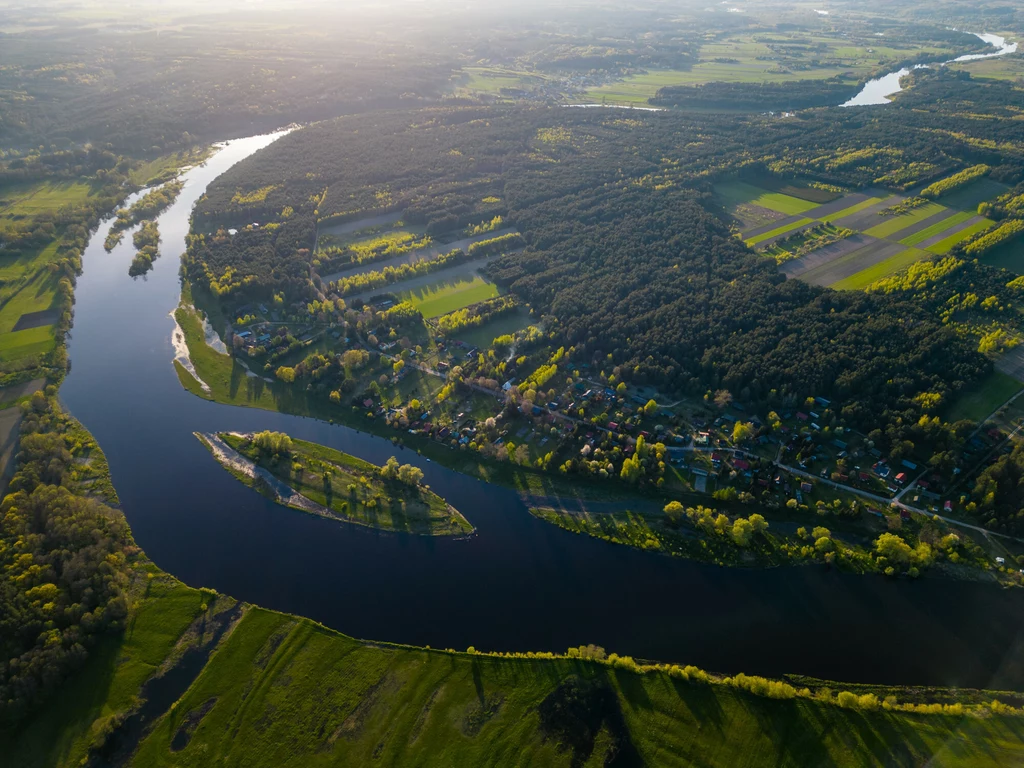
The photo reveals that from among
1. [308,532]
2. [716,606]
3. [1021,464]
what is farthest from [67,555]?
[1021,464]

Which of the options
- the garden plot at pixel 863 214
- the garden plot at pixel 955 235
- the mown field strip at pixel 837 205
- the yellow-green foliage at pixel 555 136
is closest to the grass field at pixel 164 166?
A: the yellow-green foliage at pixel 555 136

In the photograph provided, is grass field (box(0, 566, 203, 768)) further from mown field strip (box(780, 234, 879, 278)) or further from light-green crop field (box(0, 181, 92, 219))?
light-green crop field (box(0, 181, 92, 219))

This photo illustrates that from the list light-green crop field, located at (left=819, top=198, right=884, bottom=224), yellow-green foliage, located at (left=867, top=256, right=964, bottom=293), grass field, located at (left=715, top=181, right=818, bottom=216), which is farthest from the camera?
grass field, located at (left=715, top=181, right=818, bottom=216)

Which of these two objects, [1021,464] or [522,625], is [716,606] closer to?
[522,625]

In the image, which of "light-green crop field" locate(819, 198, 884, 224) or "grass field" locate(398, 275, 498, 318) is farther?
"light-green crop field" locate(819, 198, 884, 224)

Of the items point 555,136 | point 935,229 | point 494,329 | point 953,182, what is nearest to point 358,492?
point 494,329

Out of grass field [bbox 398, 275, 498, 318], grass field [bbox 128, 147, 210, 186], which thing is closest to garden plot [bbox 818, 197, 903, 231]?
grass field [bbox 398, 275, 498, 318]

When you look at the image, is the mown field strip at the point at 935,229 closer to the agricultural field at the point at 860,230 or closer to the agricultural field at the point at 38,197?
the agricultural field at the point at 860,230

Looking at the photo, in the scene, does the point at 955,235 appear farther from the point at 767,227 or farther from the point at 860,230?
the point at 767,227
